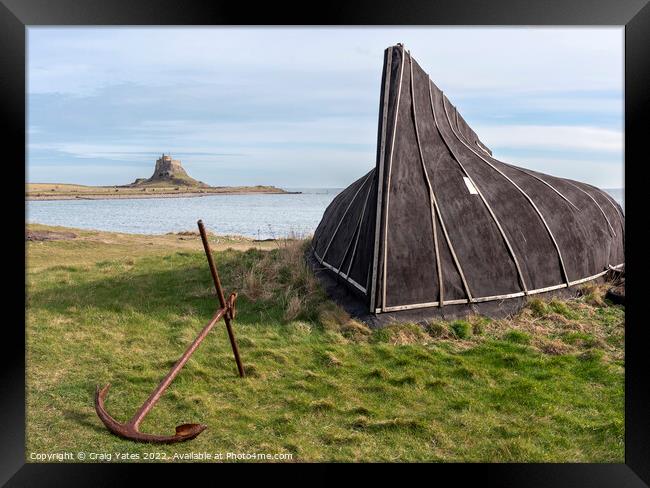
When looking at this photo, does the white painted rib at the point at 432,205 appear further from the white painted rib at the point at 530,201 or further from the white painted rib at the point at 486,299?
the white painted rib at the point at 530,201

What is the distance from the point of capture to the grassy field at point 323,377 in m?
5.27

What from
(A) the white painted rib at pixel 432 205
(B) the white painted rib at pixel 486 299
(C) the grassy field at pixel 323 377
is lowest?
(C) the grassy field at pixel 323 377

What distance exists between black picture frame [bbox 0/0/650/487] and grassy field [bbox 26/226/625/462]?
16.1 inches

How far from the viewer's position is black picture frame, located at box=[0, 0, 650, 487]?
4895mm

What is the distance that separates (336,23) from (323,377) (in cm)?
427

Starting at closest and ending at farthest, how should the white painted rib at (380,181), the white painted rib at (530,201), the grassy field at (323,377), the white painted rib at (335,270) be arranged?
the grassy field at (323,377) < the white painted rib at (380,181) < the white painted rib at (335,270) < the white painted rib at (530,201)

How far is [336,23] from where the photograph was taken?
5.09 metres

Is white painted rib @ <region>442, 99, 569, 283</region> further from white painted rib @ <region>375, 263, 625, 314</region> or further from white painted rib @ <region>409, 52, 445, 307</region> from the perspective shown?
white painted rib @ <region>409, 52, 445, 307</region>

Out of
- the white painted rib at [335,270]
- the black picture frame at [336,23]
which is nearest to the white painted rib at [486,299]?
the white painted rib at [335,270]

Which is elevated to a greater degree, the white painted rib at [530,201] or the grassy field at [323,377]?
the white painted rib at [530,201]

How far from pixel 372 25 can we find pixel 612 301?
24.8 ft

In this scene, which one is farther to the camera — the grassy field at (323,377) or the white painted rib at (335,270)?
the white painted rib at (335,270)

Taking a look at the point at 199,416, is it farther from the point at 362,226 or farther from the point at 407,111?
the point at 407,111

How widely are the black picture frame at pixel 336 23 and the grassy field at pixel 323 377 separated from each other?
408 millimetres
